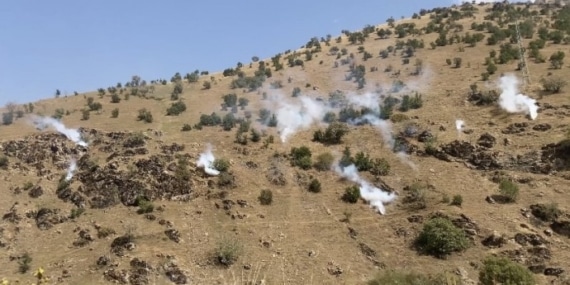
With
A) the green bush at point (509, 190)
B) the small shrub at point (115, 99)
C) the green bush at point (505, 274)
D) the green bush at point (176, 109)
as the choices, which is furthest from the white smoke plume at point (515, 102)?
the small shrub at point (115, 99)

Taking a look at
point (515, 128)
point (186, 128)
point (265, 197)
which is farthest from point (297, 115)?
point (515, 128)

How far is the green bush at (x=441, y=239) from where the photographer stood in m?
29.6

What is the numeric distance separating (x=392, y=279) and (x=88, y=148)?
81.5ft

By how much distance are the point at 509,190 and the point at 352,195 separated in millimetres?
9054

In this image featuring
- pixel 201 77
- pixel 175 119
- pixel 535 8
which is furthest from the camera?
pixel 535 8

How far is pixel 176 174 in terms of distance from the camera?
119ft

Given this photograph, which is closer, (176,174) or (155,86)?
(176,174)

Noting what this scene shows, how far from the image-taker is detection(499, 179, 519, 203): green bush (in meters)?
32.7

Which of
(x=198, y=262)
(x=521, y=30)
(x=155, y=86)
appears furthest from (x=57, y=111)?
(x=521, y=30)

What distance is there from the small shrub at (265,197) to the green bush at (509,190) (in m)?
13.7

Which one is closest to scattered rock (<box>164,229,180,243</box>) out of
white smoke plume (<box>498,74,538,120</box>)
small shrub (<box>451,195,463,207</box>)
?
small shrub (<box>451,195,463,207</box>)

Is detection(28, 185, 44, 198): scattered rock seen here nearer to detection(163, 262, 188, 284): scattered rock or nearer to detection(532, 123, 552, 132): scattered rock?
detection(163, 262, 188, 284): scattered rock

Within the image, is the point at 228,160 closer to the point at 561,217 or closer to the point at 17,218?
the point at 17,218

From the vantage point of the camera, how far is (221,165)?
123 ft
